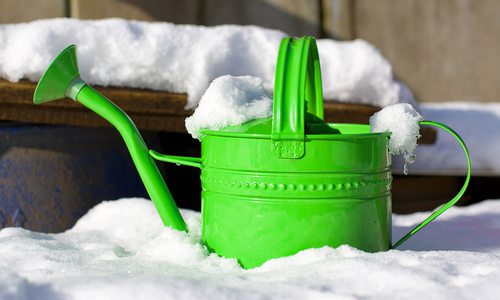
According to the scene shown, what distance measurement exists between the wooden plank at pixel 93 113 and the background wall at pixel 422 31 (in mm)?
1044

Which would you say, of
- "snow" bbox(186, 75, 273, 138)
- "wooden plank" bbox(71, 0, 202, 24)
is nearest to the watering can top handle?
"snow" bbox(186, 75, 273, 138)

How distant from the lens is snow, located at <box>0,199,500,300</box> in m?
1.04

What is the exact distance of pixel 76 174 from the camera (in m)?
1.87

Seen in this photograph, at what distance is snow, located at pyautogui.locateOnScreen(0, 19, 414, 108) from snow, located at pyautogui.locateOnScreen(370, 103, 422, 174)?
702mm

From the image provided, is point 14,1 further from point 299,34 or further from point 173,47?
point 299,34

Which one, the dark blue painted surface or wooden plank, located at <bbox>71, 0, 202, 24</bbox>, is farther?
wooden plank, located at <bbox>71, 0, 202, 24</bbox>

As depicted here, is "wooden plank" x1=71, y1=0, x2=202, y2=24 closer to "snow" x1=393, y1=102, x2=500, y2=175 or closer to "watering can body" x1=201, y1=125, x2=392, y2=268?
"snow" x1=393, y1=102, x2=500, y2=175

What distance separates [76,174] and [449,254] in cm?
101

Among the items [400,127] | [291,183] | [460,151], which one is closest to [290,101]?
[291,183]

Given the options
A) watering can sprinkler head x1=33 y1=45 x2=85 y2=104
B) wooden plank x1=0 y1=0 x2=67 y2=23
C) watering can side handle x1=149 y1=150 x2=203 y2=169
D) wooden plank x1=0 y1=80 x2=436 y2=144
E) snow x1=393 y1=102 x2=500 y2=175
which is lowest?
snow x1=393 y1=102 x2=500 y2=175

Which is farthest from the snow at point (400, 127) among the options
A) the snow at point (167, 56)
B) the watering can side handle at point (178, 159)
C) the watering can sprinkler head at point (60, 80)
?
the snow at point (167, 56)

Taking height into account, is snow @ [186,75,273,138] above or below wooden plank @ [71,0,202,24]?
below

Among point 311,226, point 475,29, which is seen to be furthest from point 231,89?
point 475,29

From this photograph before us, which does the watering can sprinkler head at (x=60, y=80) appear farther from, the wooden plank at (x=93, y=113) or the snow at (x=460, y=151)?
the snow at (x=460, y=151)
